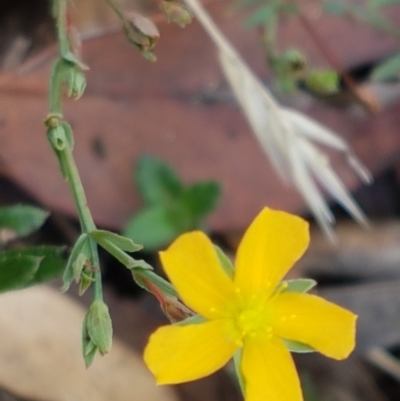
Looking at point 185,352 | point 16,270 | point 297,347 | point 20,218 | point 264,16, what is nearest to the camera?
point 185,352

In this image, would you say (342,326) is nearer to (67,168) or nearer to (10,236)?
(67,168)

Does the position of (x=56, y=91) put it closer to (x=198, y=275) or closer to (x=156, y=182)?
(x=198, y=275)

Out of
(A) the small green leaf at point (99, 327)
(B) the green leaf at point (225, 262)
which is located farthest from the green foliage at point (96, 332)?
(B) the green leaf at point (225, 262)

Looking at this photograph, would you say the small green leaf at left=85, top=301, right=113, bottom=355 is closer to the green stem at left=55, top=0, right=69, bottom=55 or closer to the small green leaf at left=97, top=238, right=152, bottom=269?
the small green leaf at left=97, top=238, right=152, bottom=269

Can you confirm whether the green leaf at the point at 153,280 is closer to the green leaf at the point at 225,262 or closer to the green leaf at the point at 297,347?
the green leaf at the point at 225,262

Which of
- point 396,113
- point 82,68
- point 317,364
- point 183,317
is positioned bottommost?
point 317,364

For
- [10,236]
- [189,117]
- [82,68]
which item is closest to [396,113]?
[189,117]

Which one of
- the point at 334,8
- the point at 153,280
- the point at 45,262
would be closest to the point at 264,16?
the point at 334,8
